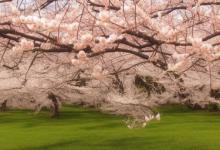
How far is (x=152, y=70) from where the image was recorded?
1177cm

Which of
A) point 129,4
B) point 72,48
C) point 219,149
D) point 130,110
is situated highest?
point 129,4

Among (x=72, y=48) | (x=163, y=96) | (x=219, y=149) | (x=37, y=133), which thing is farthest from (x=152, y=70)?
(x=37, y=133)

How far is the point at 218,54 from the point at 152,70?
6.76 m

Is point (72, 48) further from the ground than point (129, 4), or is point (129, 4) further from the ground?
point (129, 4)

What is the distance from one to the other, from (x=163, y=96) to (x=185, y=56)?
11.6 meters

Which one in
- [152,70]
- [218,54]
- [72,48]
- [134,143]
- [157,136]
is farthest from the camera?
[157,136]

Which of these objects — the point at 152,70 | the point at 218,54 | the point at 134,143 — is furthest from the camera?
the point at 134,143

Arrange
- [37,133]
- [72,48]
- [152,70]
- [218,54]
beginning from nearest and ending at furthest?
[218,54], [72,48], [152,70], [37,133]

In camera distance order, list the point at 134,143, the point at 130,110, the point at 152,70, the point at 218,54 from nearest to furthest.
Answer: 1. the point at 218,54
2. the point at 152,70
3. the point at 130,110
4. the point at 134,143

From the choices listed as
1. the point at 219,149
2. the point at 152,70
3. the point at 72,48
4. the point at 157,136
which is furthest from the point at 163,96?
the point at 72,48

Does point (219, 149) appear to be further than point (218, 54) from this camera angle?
Yes

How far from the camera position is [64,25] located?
16.8 ft

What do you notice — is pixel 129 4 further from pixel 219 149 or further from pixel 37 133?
pixel 37 133

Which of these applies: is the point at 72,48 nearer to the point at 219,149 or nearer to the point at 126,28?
the point at 126,28
